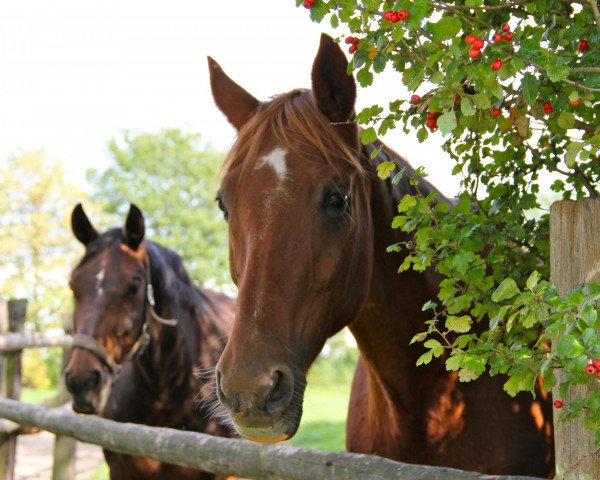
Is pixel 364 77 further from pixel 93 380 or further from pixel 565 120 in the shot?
pixel 93 380

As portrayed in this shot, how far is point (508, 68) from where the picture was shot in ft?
5.05

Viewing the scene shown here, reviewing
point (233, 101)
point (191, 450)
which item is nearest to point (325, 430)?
point (191, 450)

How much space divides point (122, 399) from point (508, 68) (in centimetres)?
395

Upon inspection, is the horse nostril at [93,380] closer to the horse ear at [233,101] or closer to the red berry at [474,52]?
the horse ear at [233,101]

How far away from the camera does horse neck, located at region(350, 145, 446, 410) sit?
259 cm

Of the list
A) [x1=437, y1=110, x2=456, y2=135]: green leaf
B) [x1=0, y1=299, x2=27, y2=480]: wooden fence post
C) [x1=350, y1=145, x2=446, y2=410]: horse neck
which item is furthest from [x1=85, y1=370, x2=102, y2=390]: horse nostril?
[x1=437, y1=110, x2=456, y2=135]: green leaf

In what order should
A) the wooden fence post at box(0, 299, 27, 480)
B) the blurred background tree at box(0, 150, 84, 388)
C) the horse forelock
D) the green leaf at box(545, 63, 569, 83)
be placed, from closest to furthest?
the green leaf at box(545, 63, 569, 83) → the horse forelock → the wooden fence post at box(0, 299, 27, 480) → the blurred background tree at box(0, 150, 84, 388)

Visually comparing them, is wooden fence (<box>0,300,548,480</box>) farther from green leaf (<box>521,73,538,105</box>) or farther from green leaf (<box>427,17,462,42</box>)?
green leaf (<box>427,17,462,42</box>)

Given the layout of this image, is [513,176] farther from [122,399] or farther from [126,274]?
[122,399]

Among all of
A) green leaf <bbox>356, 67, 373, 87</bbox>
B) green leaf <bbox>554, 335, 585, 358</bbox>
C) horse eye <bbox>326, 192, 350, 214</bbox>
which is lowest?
green leaf <bbox>554, 335, 585, 358</bbox>

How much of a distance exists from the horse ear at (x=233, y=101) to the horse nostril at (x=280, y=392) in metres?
1.03

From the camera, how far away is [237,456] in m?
2.89

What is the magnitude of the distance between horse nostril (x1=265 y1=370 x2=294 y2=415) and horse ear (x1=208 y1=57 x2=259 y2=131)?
1031mm

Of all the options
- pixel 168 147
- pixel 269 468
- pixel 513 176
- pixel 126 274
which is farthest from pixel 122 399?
pixel 168 147
